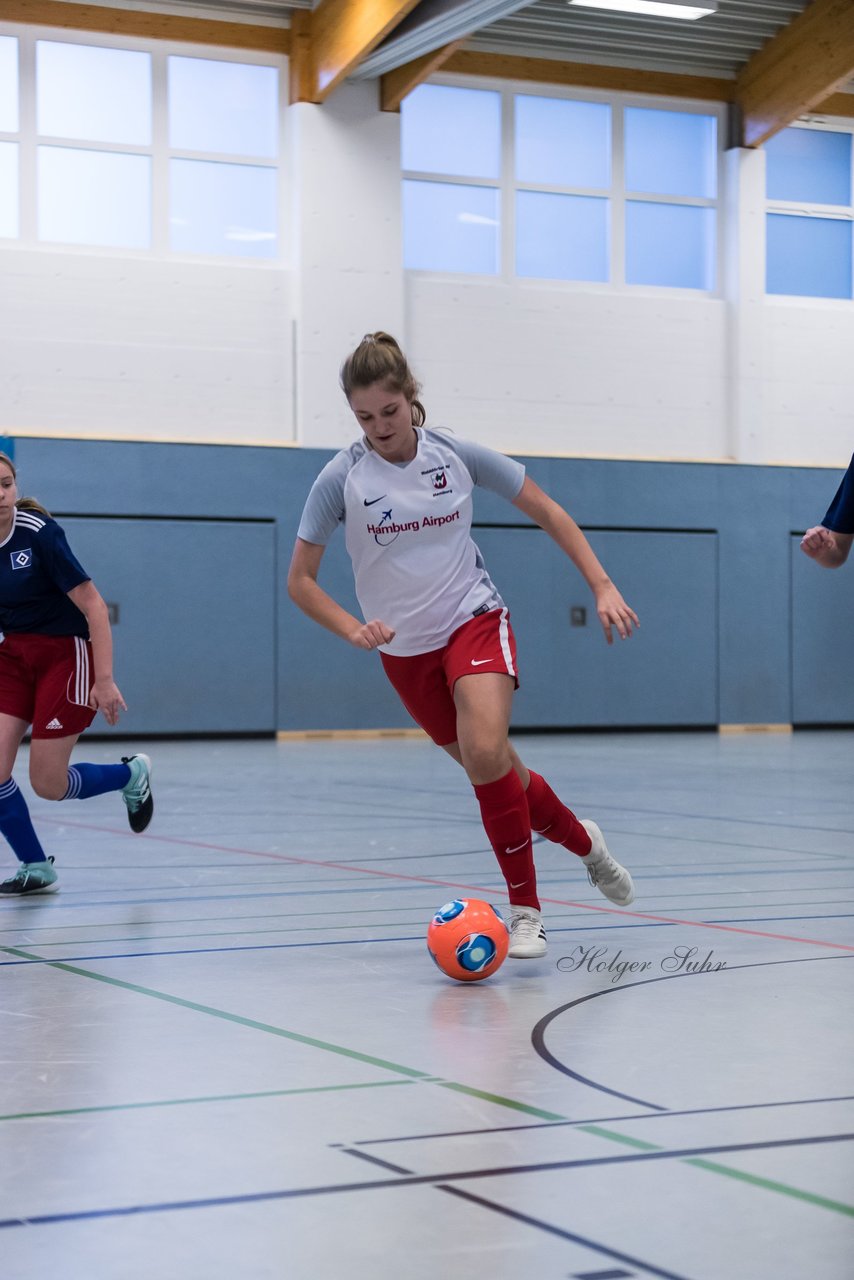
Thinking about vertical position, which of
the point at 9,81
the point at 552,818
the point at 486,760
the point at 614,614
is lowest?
the point at 552,818

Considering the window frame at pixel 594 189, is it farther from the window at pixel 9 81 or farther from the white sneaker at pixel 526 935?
the white sneaker at pixel 526 935

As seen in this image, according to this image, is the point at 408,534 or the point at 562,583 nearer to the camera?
the point at 408,534

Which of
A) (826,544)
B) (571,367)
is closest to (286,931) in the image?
(826,544)

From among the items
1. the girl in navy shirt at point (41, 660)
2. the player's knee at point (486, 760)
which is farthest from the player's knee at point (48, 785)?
the player's knee at point (486, 760)

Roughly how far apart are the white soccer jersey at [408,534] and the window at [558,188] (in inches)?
515

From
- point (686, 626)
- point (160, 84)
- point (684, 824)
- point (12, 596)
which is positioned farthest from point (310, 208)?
point (12, 596)

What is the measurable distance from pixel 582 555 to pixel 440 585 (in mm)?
381

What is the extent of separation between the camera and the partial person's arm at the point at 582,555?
13.6 ft

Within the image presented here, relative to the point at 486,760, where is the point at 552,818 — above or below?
below

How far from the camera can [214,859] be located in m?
6.35

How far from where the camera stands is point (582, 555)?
171 inches

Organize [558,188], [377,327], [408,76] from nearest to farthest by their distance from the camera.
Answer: [408,76] → [377,327] → [558,188]

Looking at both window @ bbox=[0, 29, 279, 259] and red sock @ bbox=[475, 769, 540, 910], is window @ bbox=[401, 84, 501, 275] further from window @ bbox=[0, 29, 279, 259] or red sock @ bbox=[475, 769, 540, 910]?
red sock @ bbox=[475, 769, 540, 910]

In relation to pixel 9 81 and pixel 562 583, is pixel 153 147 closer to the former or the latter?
pixel 9 81
